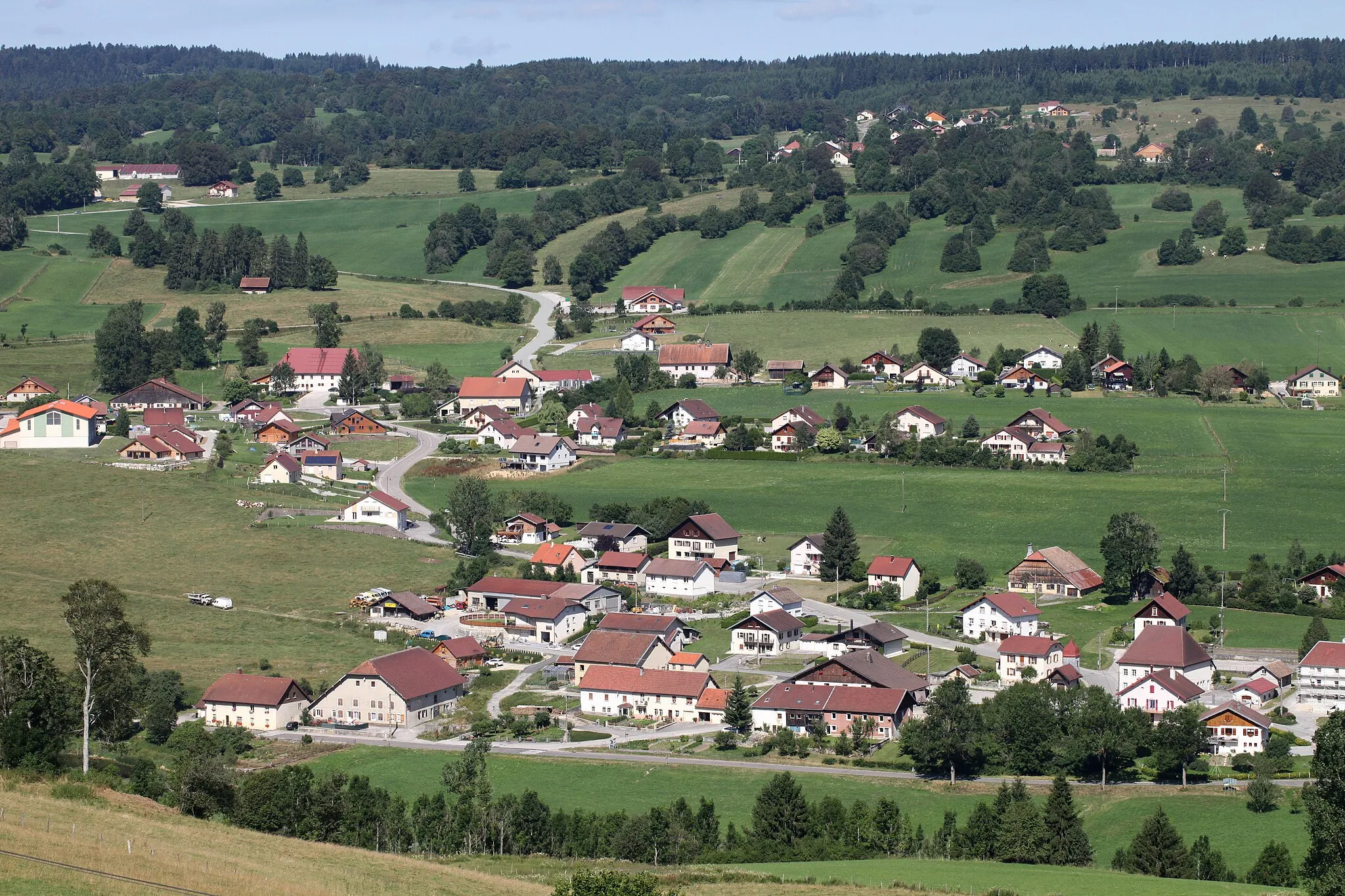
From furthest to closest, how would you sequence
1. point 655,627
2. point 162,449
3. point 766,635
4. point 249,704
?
point 162,449 → point 766,635 → point 655,627 → point 249,704

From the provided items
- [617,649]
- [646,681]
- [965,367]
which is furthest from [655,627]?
[965,367]

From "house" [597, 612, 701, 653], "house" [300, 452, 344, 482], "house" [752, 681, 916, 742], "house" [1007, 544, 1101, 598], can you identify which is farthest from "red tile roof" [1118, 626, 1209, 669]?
"house" [300, 452, 344, 482]

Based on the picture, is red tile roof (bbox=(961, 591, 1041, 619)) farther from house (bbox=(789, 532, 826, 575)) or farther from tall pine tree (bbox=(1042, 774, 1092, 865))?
tall pine tree (bbox=(1042, 774, 1092, 865))

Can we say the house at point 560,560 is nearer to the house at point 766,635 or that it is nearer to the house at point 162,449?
the house at point 766,635

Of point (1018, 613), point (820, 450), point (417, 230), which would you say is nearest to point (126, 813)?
point (1018, 613)

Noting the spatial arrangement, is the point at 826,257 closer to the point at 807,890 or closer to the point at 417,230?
the point at 417,230

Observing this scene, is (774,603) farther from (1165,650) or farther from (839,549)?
(1165,650)

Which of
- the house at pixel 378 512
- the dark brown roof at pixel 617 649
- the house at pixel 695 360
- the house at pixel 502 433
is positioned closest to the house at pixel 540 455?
the house at pixel 502 433
